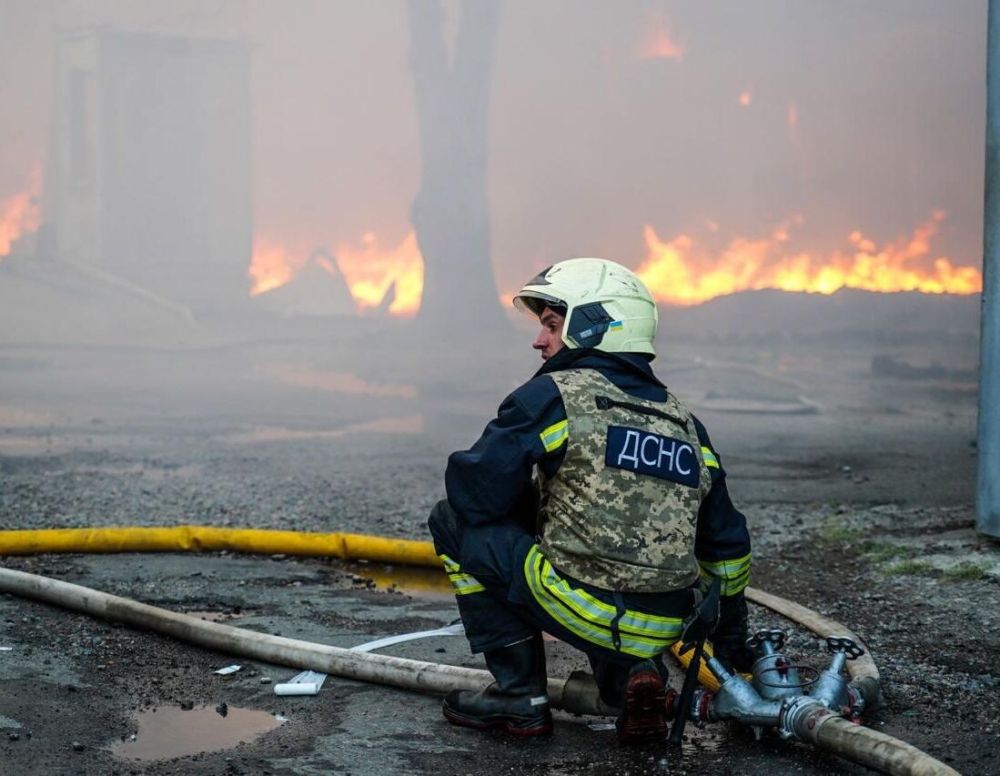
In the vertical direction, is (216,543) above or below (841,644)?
below

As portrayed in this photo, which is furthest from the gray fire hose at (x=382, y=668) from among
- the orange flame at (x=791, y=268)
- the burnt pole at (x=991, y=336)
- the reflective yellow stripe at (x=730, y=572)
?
the orange flame at (x=791, y=268)

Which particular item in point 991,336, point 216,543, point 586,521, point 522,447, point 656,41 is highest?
point 656,41

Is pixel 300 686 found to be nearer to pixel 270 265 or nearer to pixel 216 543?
pixel 216 543

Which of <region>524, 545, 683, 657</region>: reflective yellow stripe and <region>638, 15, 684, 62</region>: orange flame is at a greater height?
<region>638, 15, 684, 62</region>: orange flame

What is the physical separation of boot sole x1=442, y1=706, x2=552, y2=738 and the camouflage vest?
0.48 metres

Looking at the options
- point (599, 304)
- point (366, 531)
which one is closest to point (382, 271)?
point (366, 531)

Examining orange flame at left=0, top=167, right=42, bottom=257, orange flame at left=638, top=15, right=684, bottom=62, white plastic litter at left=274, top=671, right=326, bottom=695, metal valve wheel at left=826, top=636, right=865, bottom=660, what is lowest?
white plastic litter at left=274, top=671, right=326, bottom=695

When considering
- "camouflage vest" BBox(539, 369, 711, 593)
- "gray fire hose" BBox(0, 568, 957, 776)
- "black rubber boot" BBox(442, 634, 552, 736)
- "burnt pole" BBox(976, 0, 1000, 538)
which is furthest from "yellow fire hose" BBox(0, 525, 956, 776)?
"burnt pole" BBox(976, 0, 1000, 538)

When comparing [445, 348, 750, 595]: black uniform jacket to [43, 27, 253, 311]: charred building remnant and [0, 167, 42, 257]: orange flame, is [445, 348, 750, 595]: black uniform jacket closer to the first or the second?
[43, 27, 253, 311]: charred building remnant

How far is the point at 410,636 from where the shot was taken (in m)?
4.89

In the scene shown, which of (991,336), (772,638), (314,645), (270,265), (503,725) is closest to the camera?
(772,638)

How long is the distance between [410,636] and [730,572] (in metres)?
1.55

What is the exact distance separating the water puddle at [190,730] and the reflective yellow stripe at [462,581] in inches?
27.0

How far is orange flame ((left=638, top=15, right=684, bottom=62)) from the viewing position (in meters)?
10.2
